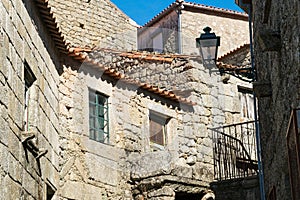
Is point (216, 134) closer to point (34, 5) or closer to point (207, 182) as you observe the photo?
point (207, 182)

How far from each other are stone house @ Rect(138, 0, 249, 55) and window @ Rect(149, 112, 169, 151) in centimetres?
488

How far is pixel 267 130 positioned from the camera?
23.5ft

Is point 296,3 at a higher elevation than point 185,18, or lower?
lower

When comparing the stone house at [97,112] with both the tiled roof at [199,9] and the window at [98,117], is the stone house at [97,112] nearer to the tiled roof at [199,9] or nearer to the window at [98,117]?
the window at [98,117]

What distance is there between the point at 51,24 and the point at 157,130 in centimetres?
398

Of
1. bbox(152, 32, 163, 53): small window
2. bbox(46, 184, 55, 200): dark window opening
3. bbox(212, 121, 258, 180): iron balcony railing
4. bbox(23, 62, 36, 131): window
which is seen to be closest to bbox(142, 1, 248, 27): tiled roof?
bbox(152, 32, 163, 53): small window

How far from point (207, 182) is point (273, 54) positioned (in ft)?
22.6

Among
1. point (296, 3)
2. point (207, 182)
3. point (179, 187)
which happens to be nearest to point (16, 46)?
point (296, 3)

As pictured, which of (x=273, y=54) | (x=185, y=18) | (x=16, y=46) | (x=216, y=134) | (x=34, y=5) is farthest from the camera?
(x=185, y=18)

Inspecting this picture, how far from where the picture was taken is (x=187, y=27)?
1852 centimetres

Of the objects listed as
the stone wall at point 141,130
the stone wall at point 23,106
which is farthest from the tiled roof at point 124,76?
the stone wall at point 23,106

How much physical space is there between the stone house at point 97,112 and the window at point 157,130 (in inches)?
0.8

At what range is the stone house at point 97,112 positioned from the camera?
796cm

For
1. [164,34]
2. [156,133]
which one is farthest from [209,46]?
[164,34]
